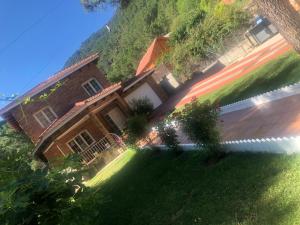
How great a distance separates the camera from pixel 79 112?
26047 mm

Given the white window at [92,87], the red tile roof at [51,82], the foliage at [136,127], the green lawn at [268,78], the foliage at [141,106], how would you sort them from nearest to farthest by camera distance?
the green lawn at [268,78] → the foliage at [136,127] → the red tile roof at [51,82] → the white window at [92,87] → the foliage at [141,106]

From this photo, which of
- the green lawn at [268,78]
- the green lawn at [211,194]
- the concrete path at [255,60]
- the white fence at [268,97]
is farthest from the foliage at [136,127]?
the green lawn at [211,194]

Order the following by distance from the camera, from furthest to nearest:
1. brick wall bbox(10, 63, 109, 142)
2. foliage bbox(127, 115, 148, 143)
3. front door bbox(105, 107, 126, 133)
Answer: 1. front door bbox(105, 107, 126, 133)
2. brick wall bbox(10, 63, 109, 142)
3. foliage bbox(127, 115, 148, 143)

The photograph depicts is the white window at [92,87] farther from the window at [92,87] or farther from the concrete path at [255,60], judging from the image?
the concrete path at [255,60]

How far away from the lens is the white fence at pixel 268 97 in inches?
444

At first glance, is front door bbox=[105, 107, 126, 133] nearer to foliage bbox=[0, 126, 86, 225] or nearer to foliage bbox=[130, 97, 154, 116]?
foliage bbox=[130, 97, 154, 116]

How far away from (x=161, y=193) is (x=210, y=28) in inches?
996

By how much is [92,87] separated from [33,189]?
2682 centimetres

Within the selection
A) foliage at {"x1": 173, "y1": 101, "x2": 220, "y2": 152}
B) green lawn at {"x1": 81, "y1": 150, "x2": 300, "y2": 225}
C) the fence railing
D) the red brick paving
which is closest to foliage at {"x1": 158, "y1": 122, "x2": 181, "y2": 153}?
green lawn at {"x1": 81, "y1": 150, "x2": 300, "y2": 225}

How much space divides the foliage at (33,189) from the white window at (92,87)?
83.0ft

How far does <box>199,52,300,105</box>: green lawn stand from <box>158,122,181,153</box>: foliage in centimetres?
386

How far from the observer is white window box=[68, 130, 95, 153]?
29641 millimetres

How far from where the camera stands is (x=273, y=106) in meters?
11.7

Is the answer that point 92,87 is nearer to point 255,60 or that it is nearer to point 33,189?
point 255,60
